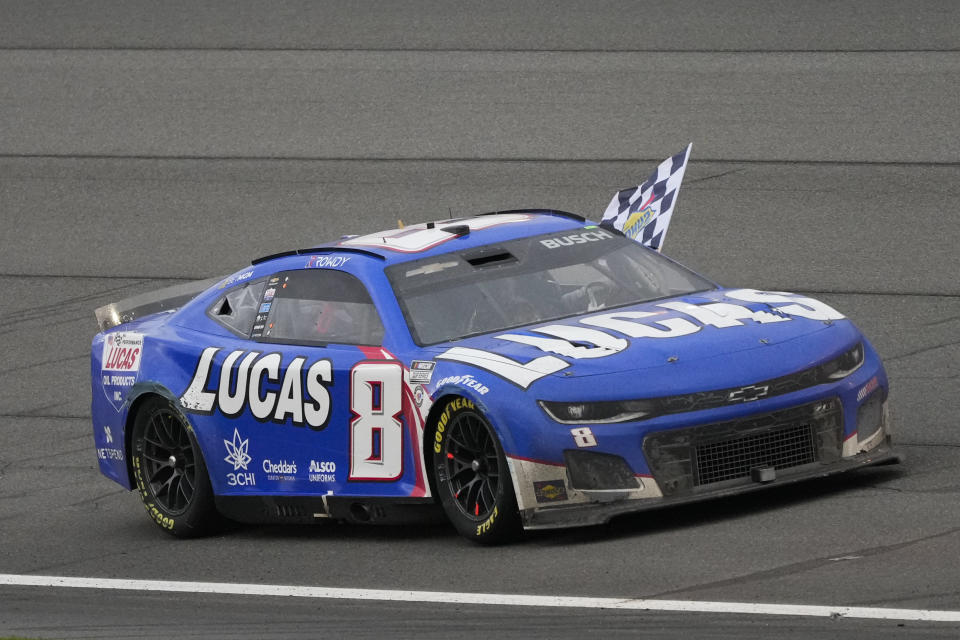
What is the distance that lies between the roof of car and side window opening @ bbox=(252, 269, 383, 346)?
17cm

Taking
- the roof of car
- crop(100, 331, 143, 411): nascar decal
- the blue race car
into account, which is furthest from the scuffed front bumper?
crop(100, 331, 143, 411): nascar decal

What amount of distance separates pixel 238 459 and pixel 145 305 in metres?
1.61

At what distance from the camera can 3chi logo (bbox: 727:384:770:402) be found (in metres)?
7.08

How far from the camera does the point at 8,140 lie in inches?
671

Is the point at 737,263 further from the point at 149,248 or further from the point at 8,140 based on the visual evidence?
the point at 8,140

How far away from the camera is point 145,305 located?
9.63 m

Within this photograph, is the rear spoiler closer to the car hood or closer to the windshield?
the windshield

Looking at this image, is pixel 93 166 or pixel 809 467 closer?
pixel 809 467

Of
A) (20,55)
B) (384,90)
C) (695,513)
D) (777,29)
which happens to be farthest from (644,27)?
(695,513)

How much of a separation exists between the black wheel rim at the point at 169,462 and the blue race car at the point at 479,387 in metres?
0.01

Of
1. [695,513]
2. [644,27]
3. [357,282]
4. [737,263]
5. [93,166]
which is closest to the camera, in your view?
[695,513]

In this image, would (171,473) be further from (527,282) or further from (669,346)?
(669,346)

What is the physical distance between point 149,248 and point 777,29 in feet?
21.1

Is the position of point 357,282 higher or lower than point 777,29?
lower
